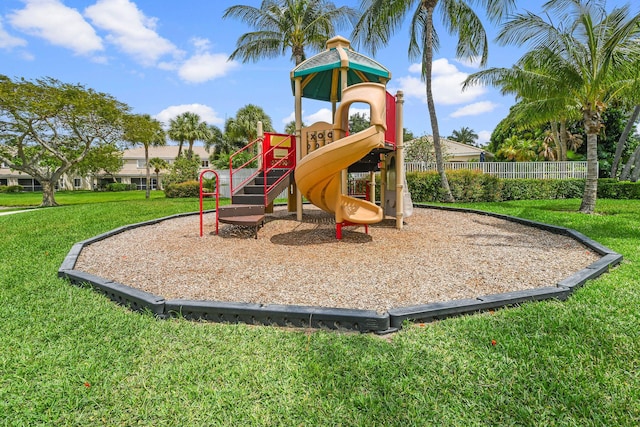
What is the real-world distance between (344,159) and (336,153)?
171mm

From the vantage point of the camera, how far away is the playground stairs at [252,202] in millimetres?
6841

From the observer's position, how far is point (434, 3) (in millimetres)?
13430

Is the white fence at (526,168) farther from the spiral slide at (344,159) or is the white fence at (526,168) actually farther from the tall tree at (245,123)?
the tall tree at (245,123)

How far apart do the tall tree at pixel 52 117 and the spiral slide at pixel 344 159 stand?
18846 mm

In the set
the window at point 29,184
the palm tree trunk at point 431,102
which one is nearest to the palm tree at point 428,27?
the palm tree trunk at point 431,102

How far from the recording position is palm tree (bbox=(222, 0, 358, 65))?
16625 mm

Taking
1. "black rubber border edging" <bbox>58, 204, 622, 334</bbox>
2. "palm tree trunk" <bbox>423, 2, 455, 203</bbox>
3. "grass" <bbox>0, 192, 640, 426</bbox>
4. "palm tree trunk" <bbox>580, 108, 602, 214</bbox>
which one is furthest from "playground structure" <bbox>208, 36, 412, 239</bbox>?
"palm tree trunk" <bbox>580, 108, 602, 214</bbox>

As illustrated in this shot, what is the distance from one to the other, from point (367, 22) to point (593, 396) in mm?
15263

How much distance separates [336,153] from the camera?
5.50 m

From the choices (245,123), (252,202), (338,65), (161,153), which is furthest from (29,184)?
(338,65)

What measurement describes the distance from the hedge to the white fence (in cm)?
109

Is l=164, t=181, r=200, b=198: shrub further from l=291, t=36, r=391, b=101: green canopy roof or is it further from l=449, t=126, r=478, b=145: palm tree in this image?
l=449, t=126, r=478, b=145: palm tree

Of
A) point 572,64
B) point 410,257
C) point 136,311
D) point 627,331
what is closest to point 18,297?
point 136,311

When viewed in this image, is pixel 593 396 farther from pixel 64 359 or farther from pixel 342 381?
pixel 64 359
